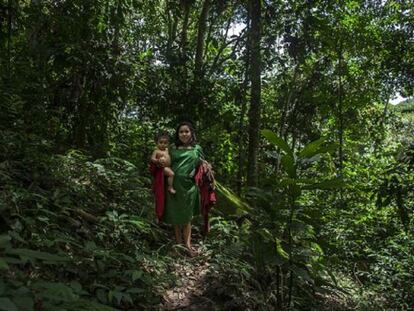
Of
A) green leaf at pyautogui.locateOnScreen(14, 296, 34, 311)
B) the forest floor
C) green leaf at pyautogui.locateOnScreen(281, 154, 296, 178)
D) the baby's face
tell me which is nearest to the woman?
the baby's face

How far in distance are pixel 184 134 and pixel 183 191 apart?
2.32 ft

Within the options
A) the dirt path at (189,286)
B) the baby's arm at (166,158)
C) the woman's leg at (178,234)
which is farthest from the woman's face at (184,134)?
the dirt path at (189,286)

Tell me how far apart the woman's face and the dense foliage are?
1.07 meters

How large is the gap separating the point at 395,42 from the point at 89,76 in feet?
16.8

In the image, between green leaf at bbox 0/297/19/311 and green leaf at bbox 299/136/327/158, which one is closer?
green leaf at bbox 0/297/19/311

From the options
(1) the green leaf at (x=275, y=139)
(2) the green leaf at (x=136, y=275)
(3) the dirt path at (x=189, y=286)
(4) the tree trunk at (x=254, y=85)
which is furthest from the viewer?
(4) the tree trunk at (x=254, y=85)

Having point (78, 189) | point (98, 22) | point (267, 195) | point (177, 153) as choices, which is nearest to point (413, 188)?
point (267, 195)

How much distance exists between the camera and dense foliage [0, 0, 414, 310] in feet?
12.1

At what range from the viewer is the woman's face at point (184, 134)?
559 centimetres

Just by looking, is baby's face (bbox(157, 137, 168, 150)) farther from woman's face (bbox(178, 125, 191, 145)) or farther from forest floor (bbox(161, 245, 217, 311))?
forest floor (bbox(161, 245, 217, 311))

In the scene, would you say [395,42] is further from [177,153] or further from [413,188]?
[177,153]

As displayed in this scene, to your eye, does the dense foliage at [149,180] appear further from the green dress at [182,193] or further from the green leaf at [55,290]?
the green dress at [182,193]

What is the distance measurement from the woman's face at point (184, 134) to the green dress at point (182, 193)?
0.55 ft

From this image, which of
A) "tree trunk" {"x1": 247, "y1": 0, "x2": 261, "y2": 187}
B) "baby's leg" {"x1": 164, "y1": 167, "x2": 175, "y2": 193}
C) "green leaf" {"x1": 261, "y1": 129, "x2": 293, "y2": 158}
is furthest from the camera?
"tree trunk" {"x1": 247, "y1": 0, "x2": 261, "y2": 187}
